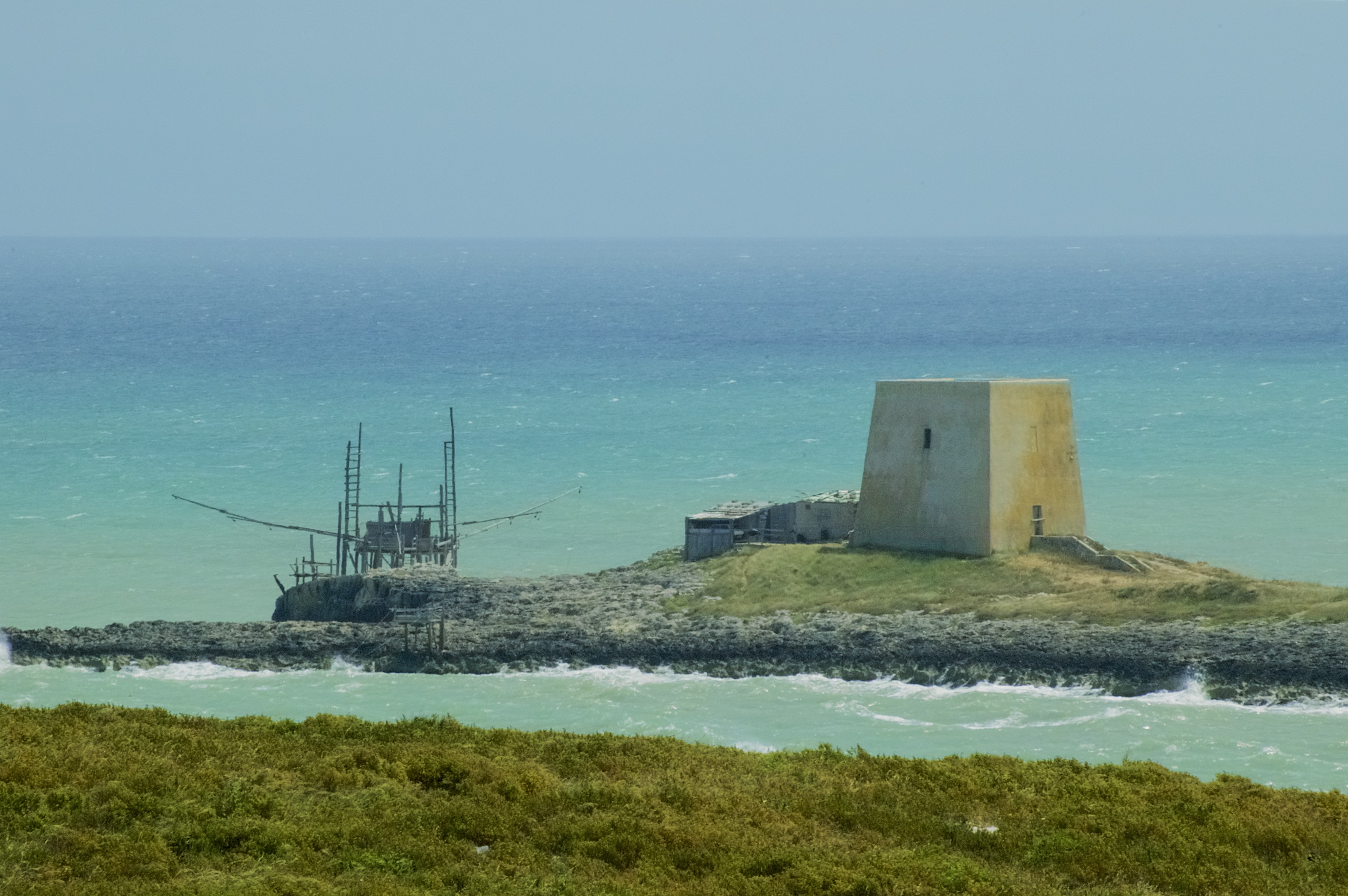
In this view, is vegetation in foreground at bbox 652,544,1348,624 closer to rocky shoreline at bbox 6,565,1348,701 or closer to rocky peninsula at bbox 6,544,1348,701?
rocky peninsula at bbox 6,544,1348,701

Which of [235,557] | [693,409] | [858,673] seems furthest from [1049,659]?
[693,409]

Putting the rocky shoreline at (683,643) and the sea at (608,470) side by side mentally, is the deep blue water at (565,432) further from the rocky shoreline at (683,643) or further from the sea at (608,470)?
the rocky shoreline at (683,643)

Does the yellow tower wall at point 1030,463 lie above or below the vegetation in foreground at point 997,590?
above

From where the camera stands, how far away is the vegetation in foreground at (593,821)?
15188 mm

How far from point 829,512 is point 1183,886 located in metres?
34.7

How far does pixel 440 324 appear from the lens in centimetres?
17962

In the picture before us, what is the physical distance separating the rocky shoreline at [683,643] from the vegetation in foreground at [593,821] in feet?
59.2

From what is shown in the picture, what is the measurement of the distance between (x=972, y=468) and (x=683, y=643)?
8.73 m

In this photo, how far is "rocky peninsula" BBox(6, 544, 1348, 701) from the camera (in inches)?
1463

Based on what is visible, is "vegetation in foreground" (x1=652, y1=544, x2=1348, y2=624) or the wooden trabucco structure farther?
the wooden trabucco structure

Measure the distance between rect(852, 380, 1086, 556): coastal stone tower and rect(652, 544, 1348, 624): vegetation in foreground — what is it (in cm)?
65

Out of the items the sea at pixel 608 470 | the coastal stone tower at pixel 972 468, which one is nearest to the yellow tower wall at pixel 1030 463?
the coastal stone tower at pixel 972 468

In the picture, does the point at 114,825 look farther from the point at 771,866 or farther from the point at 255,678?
the point at 255,678

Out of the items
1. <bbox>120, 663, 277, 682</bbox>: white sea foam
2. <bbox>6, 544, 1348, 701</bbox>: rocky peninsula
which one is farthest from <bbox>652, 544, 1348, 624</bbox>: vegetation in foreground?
<bbox>120, 663, 277, 682</bbox>: white sea foam
